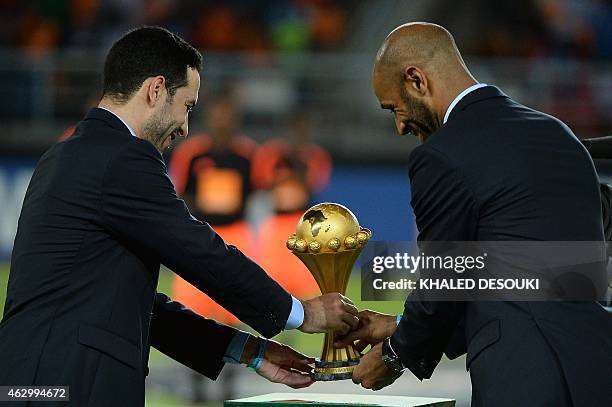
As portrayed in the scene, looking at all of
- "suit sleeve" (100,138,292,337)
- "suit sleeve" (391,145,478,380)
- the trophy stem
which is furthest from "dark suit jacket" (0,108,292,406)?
"suit sleeve" (391,145,478,380)

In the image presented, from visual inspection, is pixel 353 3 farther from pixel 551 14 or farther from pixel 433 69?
pixel 433 69

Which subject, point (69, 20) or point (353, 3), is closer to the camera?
point (69, 20)

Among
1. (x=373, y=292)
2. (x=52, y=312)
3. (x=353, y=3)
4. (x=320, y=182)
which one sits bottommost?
(x=52, y=312)

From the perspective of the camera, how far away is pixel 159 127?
3.07 meters

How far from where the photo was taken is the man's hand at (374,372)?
314 centimetres

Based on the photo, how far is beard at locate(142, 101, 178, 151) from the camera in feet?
10.0

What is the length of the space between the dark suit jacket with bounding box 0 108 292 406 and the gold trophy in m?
0.26

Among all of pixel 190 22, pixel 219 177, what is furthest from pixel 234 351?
pixel 190 22

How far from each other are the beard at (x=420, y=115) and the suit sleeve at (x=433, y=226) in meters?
0.21

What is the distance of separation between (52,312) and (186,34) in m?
11.1

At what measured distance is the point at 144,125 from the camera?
305 cm

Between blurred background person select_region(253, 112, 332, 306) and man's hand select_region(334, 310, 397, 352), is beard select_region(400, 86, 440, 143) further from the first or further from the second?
blurred background person select_region(253, 112, 332, 306)

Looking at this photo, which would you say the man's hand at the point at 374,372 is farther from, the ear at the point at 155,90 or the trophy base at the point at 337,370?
the ear at the point at 155,90

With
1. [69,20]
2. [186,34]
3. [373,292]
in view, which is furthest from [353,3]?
[373,292]
